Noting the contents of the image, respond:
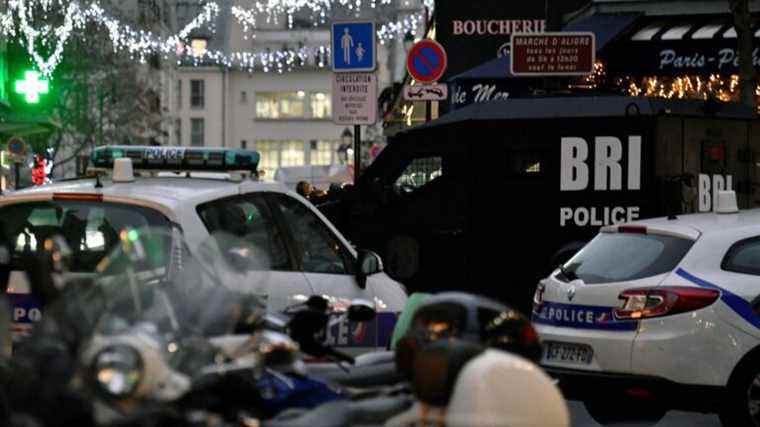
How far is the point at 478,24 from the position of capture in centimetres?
3622

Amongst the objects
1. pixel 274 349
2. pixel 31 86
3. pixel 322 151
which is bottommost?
pixel 274 349

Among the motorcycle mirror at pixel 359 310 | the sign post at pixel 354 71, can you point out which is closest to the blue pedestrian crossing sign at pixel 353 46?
the sign post at pixel 354 71

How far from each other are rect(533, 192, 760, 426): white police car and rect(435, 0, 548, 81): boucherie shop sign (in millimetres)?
25988

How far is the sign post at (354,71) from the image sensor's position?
58.5 feet

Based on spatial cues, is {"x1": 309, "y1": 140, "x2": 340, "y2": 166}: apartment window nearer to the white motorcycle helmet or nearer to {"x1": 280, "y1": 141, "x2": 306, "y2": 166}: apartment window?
{"x1": 280, "y1": 141, "x2": 306, "y2": 166}: apartment window

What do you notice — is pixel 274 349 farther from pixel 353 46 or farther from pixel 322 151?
pixel 322 151

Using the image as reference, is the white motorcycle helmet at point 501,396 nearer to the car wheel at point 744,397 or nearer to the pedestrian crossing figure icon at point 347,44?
the car wheel at point 744,397

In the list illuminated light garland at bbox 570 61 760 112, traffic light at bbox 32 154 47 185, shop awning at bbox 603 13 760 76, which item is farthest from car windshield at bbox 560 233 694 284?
traffic light at bbox 32 154 47 185

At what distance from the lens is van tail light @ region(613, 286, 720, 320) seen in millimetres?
9258

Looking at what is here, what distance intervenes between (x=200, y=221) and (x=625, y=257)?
10.5 ft

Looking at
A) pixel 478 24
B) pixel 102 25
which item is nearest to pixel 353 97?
pixel 478 24

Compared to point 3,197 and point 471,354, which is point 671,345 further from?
point 471,354

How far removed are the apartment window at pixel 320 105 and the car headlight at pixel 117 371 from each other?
3675 inches

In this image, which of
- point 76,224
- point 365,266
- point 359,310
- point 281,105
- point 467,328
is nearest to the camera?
point 467,328
